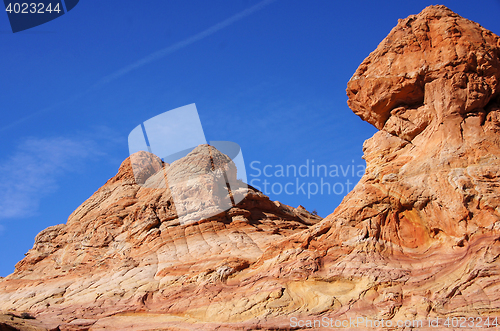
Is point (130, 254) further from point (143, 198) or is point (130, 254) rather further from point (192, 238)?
point (143, 198)

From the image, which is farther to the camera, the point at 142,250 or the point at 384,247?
the point at 142,250

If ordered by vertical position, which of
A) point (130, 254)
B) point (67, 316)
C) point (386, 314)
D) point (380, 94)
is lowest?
point (386, 314)

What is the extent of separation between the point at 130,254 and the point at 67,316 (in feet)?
17.6

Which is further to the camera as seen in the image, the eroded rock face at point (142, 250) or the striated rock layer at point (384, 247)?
the eroded rock face at point (142, 250)

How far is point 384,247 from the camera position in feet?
57.7

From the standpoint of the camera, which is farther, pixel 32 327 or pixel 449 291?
pixel 32 327

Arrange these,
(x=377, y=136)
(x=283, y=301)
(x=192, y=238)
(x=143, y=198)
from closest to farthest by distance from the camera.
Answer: (x=283, y=301) → (x=377, y=136) → (x=192, y=238) → (x=143, y=198)

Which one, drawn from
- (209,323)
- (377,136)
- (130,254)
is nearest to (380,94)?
(377,136)

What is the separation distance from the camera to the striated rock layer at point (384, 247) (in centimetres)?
1580

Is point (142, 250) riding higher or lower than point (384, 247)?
higher

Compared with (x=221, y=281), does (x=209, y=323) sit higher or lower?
lower

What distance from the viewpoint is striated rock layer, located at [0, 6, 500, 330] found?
15.8m

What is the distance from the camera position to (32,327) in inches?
698

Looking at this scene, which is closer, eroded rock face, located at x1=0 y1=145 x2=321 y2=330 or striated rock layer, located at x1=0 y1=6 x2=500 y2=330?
striated rock layer, located at x1=0 y1=6 x2=500 y2=330
